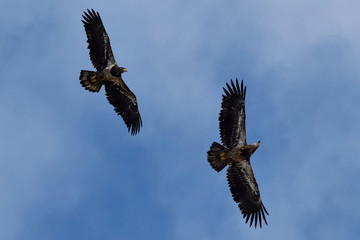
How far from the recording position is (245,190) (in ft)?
56.2

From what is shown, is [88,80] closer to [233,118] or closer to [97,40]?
[97,40]

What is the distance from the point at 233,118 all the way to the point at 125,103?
493 cm

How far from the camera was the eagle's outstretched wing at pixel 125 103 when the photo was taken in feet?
64.5

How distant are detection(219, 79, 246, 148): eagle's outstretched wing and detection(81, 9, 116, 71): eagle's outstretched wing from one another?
4604mm

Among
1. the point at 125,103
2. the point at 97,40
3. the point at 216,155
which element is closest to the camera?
the point at 216,155

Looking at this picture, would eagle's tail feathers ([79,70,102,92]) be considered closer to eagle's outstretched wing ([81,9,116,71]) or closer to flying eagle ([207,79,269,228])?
eagle's outstretched wing ([81,9,116,71])

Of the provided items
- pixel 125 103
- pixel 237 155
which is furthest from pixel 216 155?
pixel 125 103

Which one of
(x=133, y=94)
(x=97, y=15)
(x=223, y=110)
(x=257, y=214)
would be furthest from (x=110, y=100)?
(x=257, y=214)

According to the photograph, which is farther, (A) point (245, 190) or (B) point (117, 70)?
(B) point (117, 70)

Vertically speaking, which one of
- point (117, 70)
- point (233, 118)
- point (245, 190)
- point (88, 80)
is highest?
point (117, 70)

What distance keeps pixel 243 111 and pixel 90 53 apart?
5.65 meters

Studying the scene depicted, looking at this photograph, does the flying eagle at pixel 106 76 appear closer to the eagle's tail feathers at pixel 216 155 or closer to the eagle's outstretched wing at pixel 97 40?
the eagle's outstretched wing at pixel 97 40

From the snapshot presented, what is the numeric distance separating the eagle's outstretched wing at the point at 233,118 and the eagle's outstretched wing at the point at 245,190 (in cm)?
79

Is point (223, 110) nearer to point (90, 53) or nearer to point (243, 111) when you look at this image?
point (243, 111)
